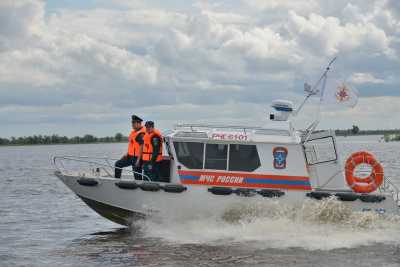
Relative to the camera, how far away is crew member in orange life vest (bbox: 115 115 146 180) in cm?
1353

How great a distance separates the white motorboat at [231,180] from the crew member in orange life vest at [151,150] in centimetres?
23

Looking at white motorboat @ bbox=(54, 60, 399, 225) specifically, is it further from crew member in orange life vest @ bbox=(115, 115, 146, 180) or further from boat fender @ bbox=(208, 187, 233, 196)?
crew member in orange life vest @ bbox=(115, 115, 146, 180)

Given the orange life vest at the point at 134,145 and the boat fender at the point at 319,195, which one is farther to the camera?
the orange life vest at the point at 134,145

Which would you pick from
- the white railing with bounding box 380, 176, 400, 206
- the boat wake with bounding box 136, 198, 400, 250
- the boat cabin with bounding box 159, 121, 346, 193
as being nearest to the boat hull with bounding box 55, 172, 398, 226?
the boat wake with bounding box 136, 198, 400, 250

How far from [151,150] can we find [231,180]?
1.79 meters

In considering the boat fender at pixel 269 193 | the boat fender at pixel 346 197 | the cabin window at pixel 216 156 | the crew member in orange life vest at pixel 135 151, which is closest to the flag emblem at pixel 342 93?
the boat fender at pixel 346 197

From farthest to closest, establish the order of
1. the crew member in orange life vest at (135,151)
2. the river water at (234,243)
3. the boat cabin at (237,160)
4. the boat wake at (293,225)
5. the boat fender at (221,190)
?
1. the crew member in orange life vest at (135,151)
2. the boat cabin at (237,160)
3. the boat fender at (221,190)
4. the boat wake at (293,225)
5. the river water at (234,243)

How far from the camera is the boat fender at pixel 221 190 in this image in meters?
13.1

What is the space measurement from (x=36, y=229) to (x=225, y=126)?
579cm

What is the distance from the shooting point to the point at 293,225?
1310 centimetres

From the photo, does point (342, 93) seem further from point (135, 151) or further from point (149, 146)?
point (135, 151)

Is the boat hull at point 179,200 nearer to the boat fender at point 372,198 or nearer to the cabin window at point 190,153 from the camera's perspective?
the boat fender at point 372,198

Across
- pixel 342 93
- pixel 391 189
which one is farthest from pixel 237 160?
pixel 391 189

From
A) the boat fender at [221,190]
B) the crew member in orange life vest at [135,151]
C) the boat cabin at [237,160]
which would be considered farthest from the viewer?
the crew member in orange life vest at [135,151]
